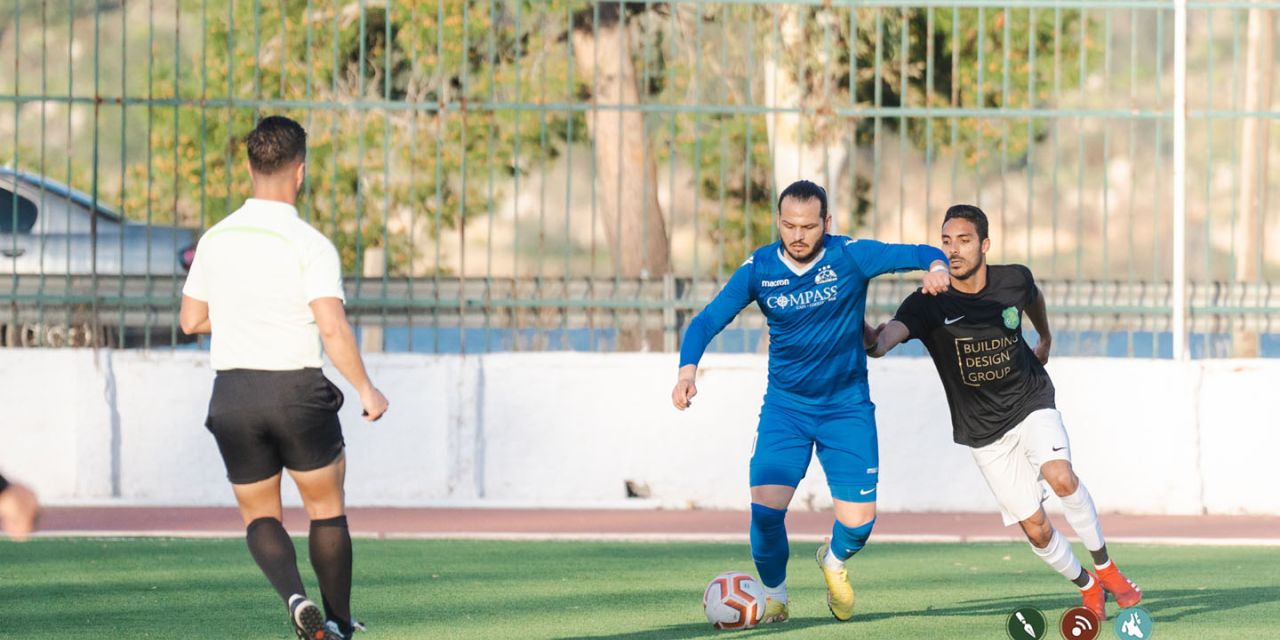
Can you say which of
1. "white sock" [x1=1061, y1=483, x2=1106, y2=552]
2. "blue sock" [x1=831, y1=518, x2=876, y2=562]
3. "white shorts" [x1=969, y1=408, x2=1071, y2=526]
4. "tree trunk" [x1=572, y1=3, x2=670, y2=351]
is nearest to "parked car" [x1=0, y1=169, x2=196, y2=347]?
"tree trunk" [x1=572, y1=3, x2=670, y2=351]

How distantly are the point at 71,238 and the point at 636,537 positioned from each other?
172 inches

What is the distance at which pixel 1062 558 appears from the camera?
306 inches

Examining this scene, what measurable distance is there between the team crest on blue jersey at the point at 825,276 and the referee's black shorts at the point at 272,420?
7.27 feet

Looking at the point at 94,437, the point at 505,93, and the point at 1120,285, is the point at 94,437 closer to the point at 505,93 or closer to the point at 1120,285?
the point at 505,93

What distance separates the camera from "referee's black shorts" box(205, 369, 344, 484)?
6188mm

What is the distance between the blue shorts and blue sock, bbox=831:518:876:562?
0.38ft

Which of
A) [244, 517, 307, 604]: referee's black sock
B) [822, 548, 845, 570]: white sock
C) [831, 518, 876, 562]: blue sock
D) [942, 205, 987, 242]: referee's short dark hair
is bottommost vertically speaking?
[822, 548, 845, 570]: white sock

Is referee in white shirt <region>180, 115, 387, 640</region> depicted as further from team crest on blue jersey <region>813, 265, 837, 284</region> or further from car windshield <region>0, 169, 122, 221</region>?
car windshield <region>0, 169, 122, 221</region>

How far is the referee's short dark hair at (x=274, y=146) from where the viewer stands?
6258mm

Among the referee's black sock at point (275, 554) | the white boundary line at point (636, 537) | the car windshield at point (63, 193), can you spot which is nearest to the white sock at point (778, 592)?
the referee's black sock at point (275, 554)

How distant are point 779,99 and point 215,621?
22.6 ft

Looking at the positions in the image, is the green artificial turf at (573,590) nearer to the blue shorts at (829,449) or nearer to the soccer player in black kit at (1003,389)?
the soccer player in black kit at (1003,389)

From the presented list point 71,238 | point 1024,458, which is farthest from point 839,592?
point 71,238

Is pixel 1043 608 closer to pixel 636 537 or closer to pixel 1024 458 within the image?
pixel 1024 458
